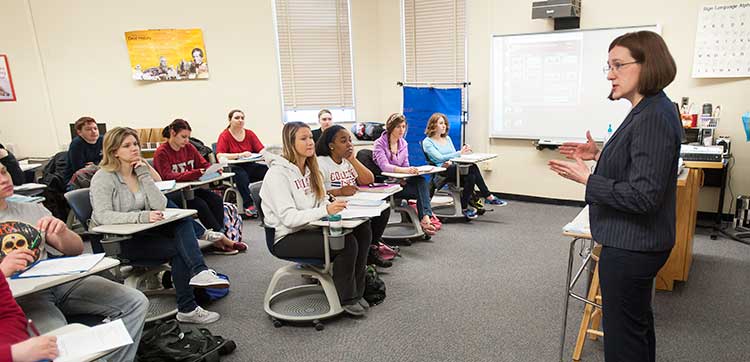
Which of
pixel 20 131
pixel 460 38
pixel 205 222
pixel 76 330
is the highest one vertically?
pixel 460 38

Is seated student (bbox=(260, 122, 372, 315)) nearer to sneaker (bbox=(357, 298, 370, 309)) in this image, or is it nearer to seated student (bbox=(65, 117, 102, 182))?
sneaker (bbox=(357, 298, 370, 309))

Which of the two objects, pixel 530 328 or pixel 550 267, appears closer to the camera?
pixel 530 328

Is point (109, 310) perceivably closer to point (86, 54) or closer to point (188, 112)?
point (188, 112)

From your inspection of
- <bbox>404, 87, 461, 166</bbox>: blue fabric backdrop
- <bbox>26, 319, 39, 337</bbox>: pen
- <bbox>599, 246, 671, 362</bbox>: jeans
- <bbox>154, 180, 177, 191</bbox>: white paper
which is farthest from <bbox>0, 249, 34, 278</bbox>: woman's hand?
<bbox>404, 87, 461, 166</bbox>: blue fabric backdrop

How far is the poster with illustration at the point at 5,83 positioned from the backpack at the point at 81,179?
7.31 ft

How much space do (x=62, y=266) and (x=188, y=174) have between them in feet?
6.56

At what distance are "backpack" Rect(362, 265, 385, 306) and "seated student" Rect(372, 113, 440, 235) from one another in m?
1.29

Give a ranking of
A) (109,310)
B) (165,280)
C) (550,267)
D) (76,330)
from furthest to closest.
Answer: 1. (550,267)
2. (165,280)
3. (109,310)
4. (76,330)

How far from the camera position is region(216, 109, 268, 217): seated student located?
203 inches

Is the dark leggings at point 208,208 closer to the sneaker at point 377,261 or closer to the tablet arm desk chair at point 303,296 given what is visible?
the tablet arm desk chair at point 303,296

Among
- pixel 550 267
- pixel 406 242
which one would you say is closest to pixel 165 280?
pixel 406 242

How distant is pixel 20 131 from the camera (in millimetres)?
5574

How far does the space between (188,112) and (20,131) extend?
77.2 inches

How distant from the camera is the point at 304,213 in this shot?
2.62 m
